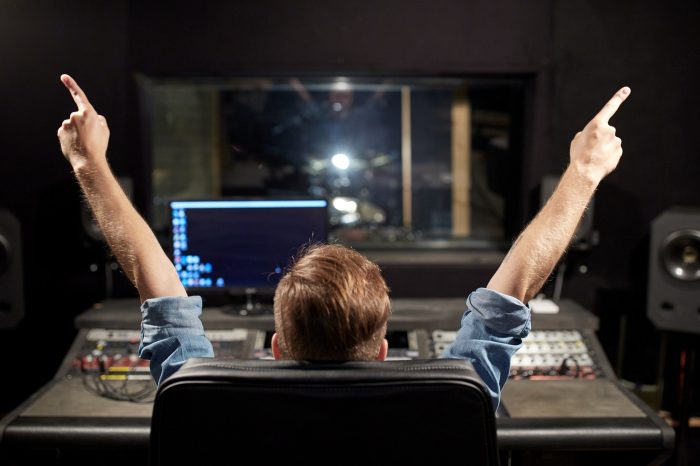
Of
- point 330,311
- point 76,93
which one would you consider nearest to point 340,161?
point 76,93

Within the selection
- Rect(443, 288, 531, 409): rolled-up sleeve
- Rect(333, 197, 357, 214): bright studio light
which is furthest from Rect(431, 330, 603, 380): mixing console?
Rect(443, 288, 531, 409): rolled-up sleeve

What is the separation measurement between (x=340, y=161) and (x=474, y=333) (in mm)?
2864

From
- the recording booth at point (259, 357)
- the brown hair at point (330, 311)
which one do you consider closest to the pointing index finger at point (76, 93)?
the brown hair at point (330, 311)

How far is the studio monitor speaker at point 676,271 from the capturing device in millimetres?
2854

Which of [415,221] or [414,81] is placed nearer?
[414,81]

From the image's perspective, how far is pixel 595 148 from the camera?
4.20ft

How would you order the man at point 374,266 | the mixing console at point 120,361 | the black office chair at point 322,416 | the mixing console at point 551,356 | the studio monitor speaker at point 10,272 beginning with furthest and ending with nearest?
1. the studio monitor speaker at point 10,272
2. the mixing console at point 551,356
3. the mixing console at point 120,361
4. the man at point 374,266
5. the black office chair at point 322,416

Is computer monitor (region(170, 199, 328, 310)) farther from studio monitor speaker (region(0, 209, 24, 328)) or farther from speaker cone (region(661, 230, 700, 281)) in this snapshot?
speaker cone (region(661, 230, 700, 281))

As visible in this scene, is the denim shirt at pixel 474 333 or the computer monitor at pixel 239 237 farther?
the computer monitor at pixel 239 237

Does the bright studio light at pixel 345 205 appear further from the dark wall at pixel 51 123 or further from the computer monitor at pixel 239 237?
the dark wall at pixel 51 123

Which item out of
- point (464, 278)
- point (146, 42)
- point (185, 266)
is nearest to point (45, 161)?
point (146, 42)

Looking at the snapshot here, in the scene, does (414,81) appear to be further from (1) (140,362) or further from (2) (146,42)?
(1) (140,362)

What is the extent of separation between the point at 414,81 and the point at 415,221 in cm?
111

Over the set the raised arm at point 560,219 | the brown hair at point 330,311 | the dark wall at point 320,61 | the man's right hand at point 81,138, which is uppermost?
the dark wall at point 320,61
